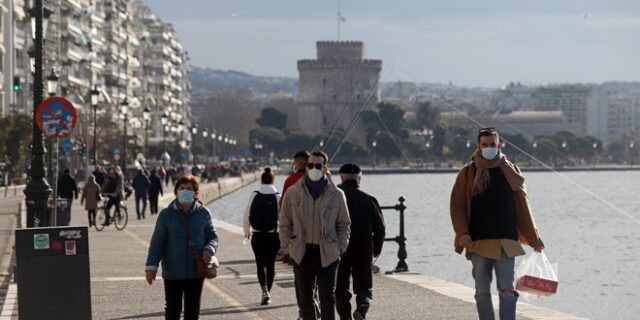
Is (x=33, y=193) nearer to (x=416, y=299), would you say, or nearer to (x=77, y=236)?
(x=416, y=299)

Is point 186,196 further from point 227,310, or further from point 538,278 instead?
point 227,310

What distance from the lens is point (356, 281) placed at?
14.1 m

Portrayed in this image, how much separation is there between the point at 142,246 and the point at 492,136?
55.7ft

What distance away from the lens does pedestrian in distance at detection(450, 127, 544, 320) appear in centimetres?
1229

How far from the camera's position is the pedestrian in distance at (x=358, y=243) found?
1398 centimetres

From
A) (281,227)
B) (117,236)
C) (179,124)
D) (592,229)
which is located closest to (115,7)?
(179,124)

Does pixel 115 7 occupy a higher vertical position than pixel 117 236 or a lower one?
higher

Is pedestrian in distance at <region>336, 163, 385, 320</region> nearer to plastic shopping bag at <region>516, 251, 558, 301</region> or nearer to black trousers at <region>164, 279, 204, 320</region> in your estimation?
plastic shopping bag at <region>516, 251, 558, 301</region>

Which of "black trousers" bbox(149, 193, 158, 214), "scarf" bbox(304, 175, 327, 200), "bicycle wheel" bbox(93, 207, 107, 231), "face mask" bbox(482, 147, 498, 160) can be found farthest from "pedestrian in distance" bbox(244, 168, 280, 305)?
"black trousers" bbox(149, 193, 158, 214)

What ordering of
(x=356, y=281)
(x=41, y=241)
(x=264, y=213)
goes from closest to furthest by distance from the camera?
(x=41, y=241) < (x=356, y=281) < (x=264, y=213)

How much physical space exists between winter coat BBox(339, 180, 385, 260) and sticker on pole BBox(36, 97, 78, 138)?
24.4ft

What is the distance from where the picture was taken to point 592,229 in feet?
208

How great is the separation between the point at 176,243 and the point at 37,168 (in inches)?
418

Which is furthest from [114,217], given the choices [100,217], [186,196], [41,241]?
[186,196]
